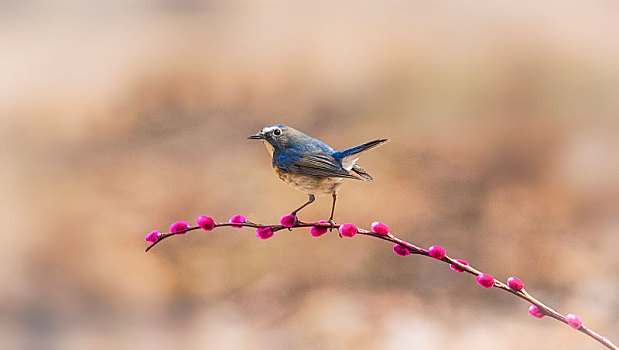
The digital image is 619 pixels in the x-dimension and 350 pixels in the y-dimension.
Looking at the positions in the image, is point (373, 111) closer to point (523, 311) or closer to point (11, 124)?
point (523, 311)

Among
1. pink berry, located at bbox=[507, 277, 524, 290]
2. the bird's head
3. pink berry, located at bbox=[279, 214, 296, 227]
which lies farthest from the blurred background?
pink berry, located at bbox=[507, 277, 524, 290]

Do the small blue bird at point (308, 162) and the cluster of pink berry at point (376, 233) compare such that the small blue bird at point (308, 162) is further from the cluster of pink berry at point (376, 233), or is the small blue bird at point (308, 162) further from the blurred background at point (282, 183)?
the blurred background at point (282, 183)

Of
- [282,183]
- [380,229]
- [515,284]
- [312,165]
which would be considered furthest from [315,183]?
[282,183]

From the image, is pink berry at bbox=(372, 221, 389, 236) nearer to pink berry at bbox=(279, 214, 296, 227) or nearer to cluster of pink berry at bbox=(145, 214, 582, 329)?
cluster of pink berry at bbox=(145, 214, 582, 329)

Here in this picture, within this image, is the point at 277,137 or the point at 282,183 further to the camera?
the point at 282,183

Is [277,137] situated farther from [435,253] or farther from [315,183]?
[435,253]

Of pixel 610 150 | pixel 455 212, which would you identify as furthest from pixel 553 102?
pixel 455 212

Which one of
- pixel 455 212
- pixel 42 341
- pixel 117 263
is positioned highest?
pixel 455 212

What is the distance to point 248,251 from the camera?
1.26 m

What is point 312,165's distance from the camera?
2.19 feet

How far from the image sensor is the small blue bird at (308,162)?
0.67 metres

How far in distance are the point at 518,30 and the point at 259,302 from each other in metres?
0.78

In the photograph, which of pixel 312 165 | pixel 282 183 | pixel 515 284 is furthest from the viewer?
pixel 282 183

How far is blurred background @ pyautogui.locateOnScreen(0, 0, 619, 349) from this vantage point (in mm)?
1201
